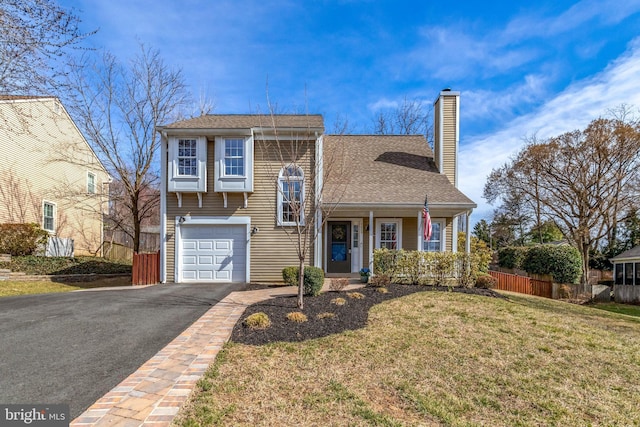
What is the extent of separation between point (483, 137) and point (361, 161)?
10255 mm

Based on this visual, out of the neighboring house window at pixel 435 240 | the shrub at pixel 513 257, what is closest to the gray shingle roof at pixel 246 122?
the neighboring house window at pixel 435 240

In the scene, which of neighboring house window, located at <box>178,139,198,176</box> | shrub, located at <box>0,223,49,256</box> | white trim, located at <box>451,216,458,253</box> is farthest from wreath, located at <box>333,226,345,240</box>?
shrub, located at <box>0,223,49,256</box>

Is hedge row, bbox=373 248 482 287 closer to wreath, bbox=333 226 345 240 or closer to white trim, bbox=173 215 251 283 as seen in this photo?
wreath, bbox=333 226 345 240

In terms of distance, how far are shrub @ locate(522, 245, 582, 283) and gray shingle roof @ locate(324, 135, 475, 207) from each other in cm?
746

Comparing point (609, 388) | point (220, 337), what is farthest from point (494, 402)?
point (220, 337)

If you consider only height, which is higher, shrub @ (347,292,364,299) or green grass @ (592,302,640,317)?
shrub @ (347,292,364,299)

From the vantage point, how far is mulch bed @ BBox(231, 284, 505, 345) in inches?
213

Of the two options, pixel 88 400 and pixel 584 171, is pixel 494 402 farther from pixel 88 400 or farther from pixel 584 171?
pixel 584 171

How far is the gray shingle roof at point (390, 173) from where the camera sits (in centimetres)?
1205

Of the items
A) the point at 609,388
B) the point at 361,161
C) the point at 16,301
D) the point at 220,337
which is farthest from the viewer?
the point at 361,161

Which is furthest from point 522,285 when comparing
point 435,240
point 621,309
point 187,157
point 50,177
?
point 50,177

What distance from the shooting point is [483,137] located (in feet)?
66.3

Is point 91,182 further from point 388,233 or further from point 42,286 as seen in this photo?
point 388,233

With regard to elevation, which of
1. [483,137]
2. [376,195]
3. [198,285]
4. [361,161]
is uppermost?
[483,137]
